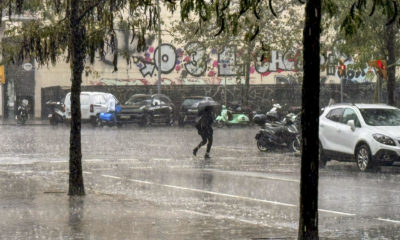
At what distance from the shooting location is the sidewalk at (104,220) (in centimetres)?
1185

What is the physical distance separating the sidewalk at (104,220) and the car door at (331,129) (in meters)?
8.30

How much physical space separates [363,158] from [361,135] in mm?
530

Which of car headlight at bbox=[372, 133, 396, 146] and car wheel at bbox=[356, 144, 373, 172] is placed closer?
car headlight at bbox=[372, 133, 396, 146]

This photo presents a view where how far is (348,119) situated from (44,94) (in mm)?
41893

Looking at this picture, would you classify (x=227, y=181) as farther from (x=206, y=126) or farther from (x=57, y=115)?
(x=57, y=115)

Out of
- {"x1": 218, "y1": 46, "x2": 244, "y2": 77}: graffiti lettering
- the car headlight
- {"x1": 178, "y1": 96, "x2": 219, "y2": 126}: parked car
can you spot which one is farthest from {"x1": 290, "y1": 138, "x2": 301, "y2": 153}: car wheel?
{"x1": 218, "y1": 46, "x2": 244, "y2": 77}: graffiti lettering

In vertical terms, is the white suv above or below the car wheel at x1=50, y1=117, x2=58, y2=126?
above

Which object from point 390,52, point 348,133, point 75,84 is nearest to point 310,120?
point 75,84

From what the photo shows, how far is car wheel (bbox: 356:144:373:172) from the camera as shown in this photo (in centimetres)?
2289

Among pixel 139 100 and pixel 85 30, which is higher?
pixel 85 30

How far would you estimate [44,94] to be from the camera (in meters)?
64.0

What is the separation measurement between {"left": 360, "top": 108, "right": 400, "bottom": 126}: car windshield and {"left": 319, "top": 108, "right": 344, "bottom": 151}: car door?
2.50 ft

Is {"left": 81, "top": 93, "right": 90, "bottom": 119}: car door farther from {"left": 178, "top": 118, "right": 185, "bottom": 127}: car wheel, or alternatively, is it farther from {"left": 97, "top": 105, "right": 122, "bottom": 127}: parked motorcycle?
{"left": 178, "top": 118, "right": 185, "bottom": 127}: car wheel

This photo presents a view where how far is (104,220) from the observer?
43.4 ft
